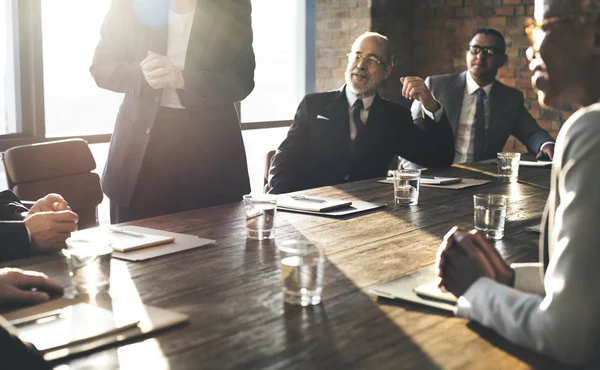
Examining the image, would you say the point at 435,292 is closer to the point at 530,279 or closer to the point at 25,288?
the point at 530,279

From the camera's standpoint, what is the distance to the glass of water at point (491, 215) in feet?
7.00

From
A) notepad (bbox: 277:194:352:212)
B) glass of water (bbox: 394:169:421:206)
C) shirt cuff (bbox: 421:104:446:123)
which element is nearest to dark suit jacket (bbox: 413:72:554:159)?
shirt cuff (bbox: 421:104:446:123)

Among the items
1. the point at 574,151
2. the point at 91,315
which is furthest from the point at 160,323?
the point at 574,151

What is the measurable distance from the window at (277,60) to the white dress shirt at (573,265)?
495 centimetres

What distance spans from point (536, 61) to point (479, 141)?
3.71m

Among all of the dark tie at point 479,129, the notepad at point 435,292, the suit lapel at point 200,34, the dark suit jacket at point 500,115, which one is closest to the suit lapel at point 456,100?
the dark suit jacket at point 500,115

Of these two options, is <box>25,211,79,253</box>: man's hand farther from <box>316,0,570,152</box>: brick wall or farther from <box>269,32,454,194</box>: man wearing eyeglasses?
<box>316,0,570,152</box>: brick wall

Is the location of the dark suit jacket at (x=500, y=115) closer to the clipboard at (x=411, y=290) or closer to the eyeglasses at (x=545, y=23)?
the clipboard at (x=411, y=290)

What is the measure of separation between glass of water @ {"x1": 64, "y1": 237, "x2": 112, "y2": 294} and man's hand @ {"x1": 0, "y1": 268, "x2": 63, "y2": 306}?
4 centimetres

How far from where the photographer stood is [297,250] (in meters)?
1.47

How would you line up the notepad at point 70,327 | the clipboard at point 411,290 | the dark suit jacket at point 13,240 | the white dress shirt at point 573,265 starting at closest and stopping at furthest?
the white dress shirt at point 573,265 → the notepad at point 70,327 → the clipboard at point 411,290 → the dark suit jacket at point 13,240

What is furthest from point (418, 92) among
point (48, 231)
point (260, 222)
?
point (48, 231)

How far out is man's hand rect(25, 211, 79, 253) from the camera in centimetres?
188

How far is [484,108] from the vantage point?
4977mm
